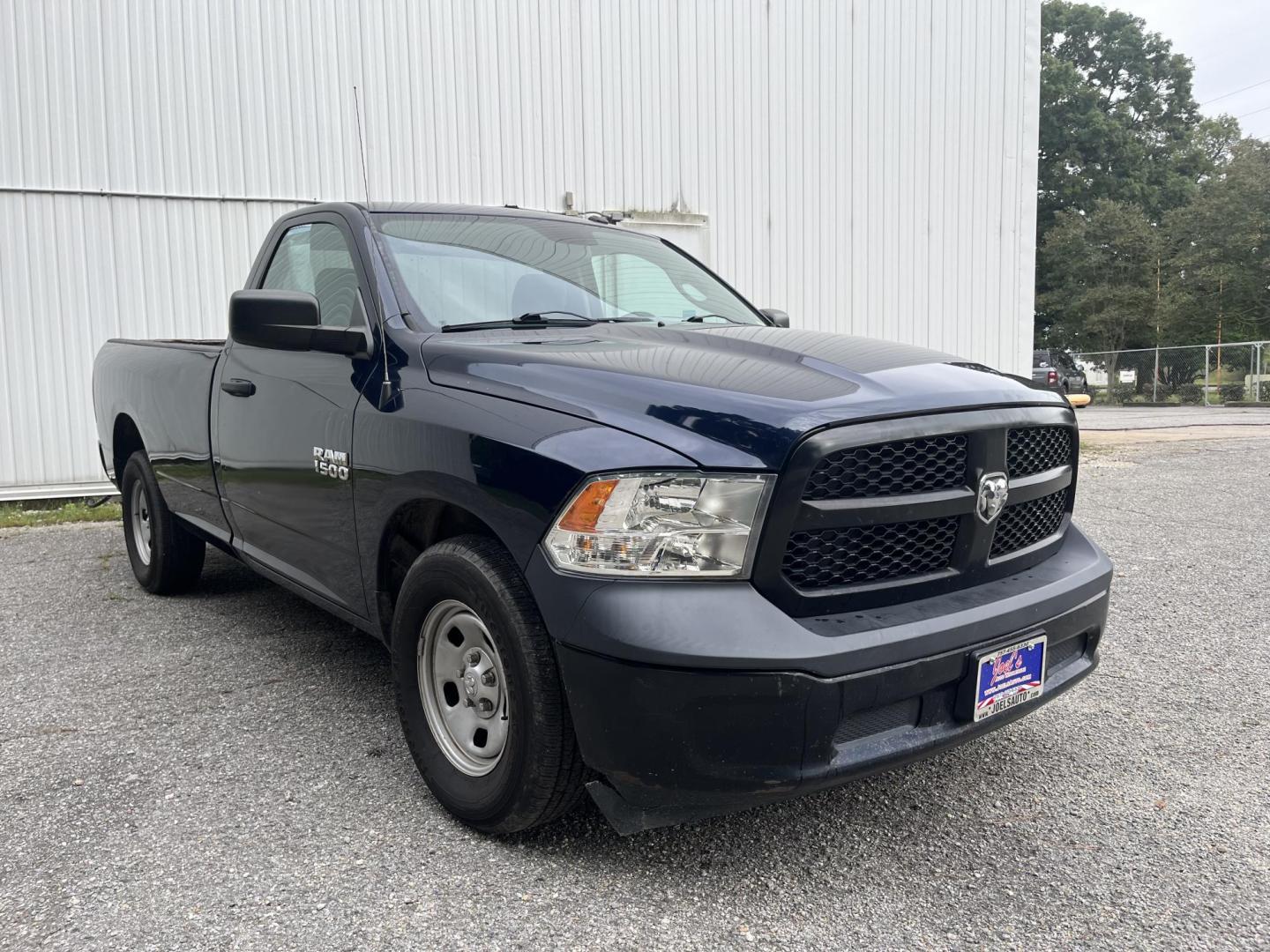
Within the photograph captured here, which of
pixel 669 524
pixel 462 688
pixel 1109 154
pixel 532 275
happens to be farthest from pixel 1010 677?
pixel 1109 154

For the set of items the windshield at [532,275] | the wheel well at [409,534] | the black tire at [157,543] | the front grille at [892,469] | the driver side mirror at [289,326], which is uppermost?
the windshield at [532,275]

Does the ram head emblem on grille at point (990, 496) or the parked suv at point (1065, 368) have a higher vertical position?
Result: the parked suv at point (1065, 368)

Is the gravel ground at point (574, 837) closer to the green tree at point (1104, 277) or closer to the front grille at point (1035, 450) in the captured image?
the front grille at point (1035, 450)

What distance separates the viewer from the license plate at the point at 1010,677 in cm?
225

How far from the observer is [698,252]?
959 cm

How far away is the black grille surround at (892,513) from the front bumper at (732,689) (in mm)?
74

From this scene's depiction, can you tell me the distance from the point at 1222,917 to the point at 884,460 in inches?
50.1

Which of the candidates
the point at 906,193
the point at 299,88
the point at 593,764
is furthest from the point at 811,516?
the point at 906,193

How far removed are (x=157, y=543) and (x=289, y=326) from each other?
2.37 metres

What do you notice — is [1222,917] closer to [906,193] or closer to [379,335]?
[379,335]

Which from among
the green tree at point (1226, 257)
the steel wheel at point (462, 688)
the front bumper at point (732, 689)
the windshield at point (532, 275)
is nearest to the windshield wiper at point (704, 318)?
the windshield at point (532, 275)

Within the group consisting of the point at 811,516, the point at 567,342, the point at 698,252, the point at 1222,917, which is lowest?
the point at 1222,917

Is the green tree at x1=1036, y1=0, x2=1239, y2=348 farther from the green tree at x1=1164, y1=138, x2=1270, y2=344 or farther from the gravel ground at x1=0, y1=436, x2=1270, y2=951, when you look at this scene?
the gravel ground at x1=0, y1=436, x2=1270, y2=951

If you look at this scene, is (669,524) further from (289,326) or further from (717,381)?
(289,326)
